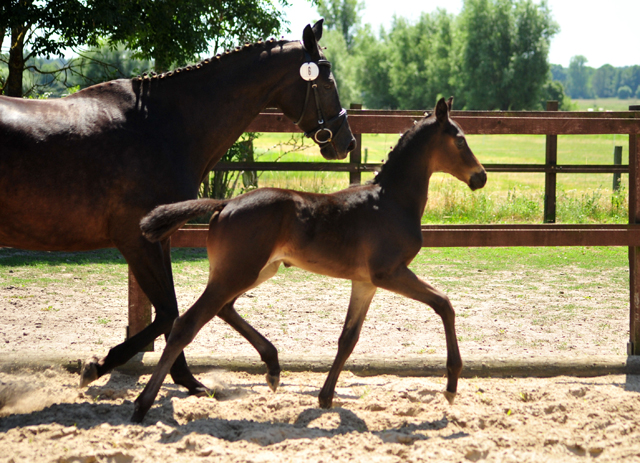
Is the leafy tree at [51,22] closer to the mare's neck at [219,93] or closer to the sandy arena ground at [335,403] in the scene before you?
the sandy arena ground at [335,403]

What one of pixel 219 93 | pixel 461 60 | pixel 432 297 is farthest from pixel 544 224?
pixel 461 60

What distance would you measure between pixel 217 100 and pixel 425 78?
74.5 meters

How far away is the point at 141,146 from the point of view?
139 inches

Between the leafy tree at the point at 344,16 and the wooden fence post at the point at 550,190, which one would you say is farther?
the leafy tree at the point at 344,16

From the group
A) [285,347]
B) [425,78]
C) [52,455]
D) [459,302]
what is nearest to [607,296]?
[459,302]

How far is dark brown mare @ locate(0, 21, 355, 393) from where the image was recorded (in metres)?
3.38

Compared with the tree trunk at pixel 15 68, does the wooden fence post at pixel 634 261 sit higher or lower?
lower

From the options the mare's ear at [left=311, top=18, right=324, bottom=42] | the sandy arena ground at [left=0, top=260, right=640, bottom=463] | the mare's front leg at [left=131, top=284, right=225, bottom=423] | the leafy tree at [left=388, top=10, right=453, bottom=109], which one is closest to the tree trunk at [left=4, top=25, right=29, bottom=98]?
the sandy arena ground at [left=0, top=260, right=640, bottom=463]

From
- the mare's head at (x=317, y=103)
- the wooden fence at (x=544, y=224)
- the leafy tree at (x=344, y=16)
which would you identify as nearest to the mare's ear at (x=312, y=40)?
the mare's head at (x=317, y=103)

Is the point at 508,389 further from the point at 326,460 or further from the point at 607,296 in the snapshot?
the point at 607,296

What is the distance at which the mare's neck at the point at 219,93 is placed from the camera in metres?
3.71

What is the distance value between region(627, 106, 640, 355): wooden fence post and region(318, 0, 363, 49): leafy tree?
312 feet

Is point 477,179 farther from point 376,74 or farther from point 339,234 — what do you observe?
Answer: point 376,74

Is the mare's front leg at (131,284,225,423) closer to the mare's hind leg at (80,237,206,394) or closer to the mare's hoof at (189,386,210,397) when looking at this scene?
the mare's hind leg at (80,237,206,394)
